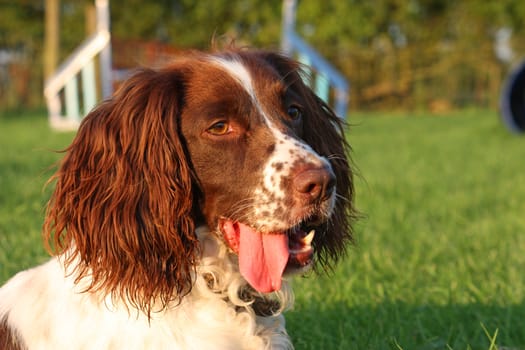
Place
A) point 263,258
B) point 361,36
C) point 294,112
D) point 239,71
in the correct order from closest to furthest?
point 263,258
point 239,71
point 294,112
point 361,36

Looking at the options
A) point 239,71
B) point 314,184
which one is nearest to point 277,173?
point 314,184

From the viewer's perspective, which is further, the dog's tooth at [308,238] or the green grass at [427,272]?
the green grass at [427,272]

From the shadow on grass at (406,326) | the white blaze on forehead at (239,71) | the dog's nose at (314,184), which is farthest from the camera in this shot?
the shadow on grass at (406,326)

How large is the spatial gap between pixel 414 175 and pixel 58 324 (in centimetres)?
701

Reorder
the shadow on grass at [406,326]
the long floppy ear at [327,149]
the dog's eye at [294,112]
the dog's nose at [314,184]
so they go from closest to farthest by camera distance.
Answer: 1. the dog's nose at [314,184]
2. the dog's eye at [294,112]
3. the long floppy ear at [327,149]
4. the shadow on grass at [406,326]

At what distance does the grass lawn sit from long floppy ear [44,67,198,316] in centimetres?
31

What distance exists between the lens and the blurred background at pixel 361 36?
28016 mm

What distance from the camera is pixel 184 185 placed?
2.78m

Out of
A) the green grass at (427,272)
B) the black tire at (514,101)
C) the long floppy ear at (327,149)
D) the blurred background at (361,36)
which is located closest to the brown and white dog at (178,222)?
the long floppy ear at (327,149)

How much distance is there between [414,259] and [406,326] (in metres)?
1.37

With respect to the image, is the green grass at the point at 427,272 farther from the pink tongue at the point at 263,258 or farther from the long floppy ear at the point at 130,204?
the long floppy ear at the point at 130,204

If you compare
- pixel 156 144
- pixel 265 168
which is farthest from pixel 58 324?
pixel 265 168

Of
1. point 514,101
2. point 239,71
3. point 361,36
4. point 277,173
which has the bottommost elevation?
point 361,36

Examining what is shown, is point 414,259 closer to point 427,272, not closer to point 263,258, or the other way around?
point 427,272
